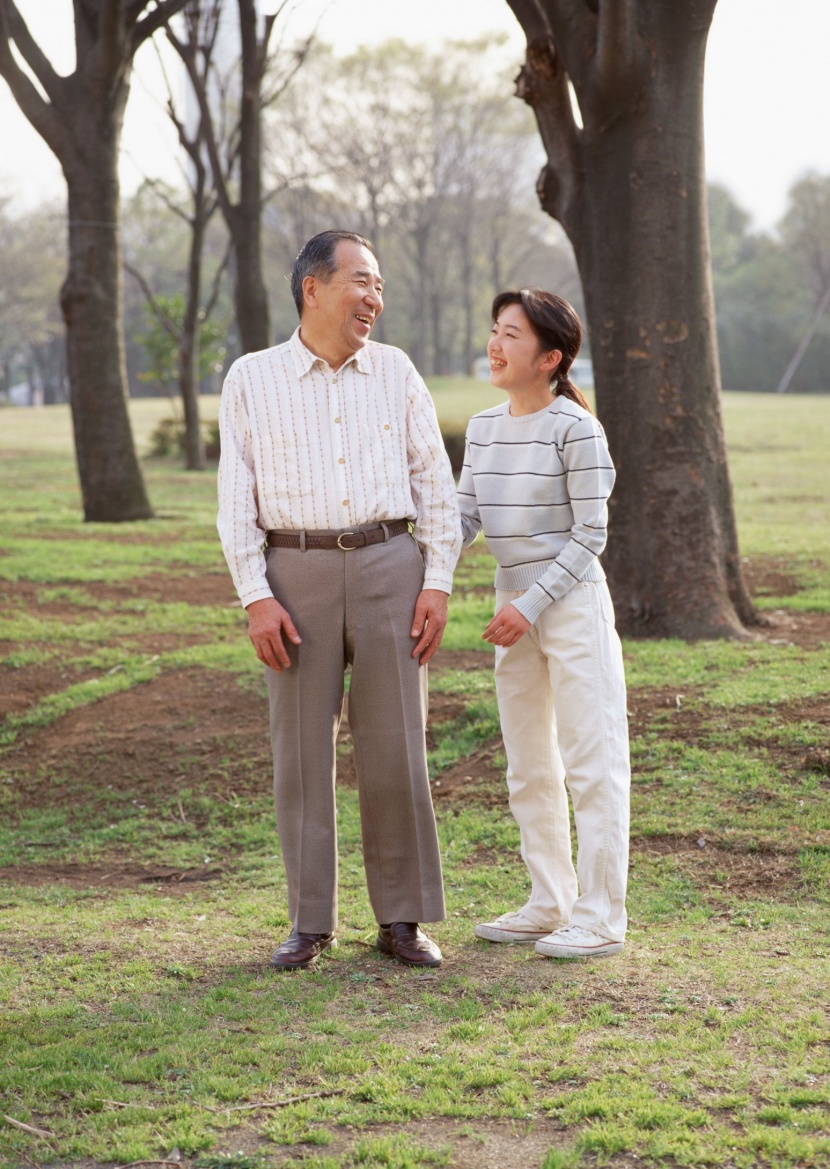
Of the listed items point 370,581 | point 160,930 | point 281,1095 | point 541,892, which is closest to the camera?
point 281,1095

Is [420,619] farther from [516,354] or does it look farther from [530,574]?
[516,354]

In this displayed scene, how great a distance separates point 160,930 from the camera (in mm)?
4535

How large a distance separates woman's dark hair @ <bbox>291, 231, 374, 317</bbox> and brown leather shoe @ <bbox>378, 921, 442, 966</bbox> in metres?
1.89

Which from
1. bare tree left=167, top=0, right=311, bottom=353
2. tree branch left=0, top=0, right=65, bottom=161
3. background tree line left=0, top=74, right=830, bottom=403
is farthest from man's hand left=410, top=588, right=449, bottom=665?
background tree line left=0, top=74, right=830, bottom=403

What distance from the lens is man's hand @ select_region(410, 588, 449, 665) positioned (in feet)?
13.0

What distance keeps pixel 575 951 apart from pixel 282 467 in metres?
1.70

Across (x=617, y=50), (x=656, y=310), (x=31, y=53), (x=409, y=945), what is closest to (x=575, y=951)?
(x=409, y=945)

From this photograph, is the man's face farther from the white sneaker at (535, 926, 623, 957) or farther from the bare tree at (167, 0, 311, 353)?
the bare tree at (167, 0, 311, 353)

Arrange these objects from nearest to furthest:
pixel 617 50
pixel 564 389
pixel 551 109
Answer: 1. pixel 564 389
2. pixel 617 50
3. pixel 551 109

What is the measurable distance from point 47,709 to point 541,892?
4.15 meters

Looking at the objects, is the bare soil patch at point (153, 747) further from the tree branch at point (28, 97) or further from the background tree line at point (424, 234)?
the background tree line at point (424, 234)

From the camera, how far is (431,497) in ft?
13.1

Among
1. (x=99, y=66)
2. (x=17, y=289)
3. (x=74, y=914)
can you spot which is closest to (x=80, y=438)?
(x=99, y=66)

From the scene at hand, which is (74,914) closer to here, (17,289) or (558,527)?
(558,527)
